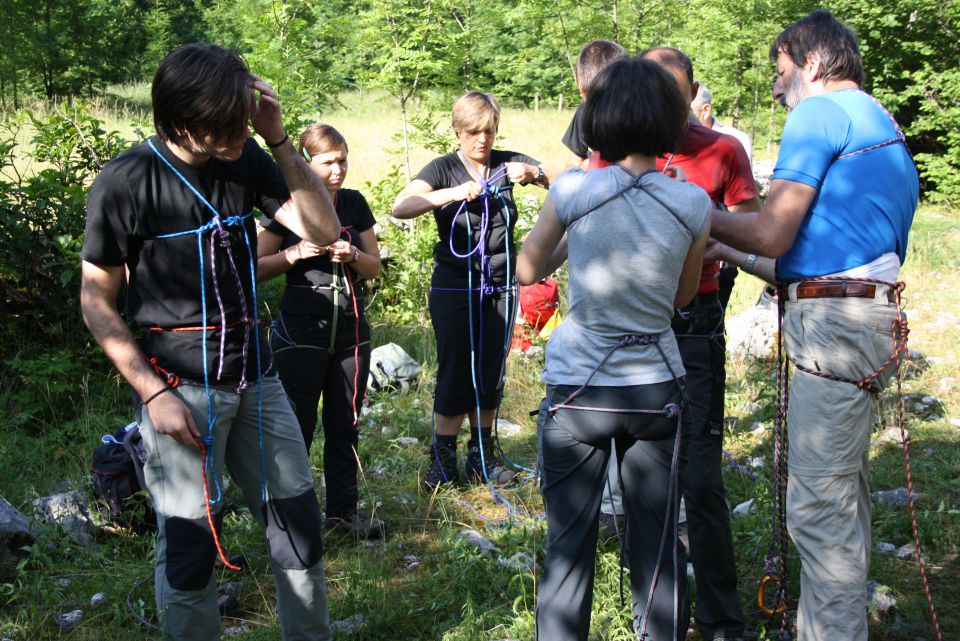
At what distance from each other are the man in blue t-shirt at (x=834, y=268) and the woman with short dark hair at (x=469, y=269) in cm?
201

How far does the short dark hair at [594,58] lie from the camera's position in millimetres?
3857

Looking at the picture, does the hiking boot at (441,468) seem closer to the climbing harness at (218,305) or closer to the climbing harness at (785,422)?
the climbing harness at (785,422)

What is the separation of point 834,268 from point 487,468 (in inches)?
109

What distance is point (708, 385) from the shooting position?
3.34 meters

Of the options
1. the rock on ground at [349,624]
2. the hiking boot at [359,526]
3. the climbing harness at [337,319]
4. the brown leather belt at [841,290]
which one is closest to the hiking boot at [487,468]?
the hiking boot at [359,526]

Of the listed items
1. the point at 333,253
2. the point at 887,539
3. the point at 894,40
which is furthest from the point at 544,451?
the point at 894,40

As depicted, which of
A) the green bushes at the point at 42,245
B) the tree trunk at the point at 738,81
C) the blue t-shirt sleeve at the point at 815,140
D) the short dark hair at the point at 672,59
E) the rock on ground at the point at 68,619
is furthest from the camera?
the tree trunk at the point at 738,81

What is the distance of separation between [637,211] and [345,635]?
2.10 m

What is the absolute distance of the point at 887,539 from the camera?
4281 millimetres

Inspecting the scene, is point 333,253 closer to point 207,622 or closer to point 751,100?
point 207,622

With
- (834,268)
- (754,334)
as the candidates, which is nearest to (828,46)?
(834,268)

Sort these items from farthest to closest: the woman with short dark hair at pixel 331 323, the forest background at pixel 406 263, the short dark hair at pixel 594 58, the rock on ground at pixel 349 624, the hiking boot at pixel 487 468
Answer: the hiking boot at pixel 487 468
the woman with short dark hair at pixel 331 323
the short dark hair at pixel 594 58
the forest background at pixel 406 263
the rock on ground at pixel 349 624

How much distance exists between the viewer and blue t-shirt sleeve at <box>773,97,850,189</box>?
2.79m

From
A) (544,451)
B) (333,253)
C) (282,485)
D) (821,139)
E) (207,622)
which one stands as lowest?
(207,622)
